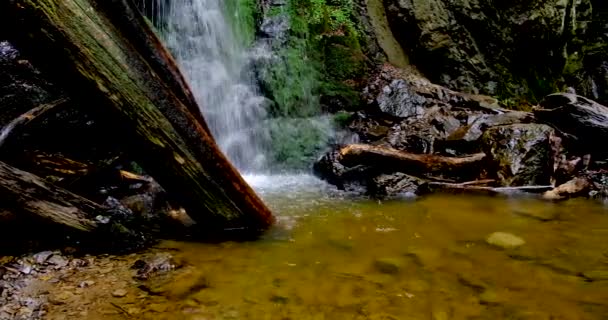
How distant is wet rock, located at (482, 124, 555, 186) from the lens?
18.7ft

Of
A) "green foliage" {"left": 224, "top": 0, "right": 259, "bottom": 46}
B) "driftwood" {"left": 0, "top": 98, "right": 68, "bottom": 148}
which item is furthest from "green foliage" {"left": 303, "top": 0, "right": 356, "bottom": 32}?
"driftwood" {"left": 0, "top": 98, "right": 68, "bottom": 148}

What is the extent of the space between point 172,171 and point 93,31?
112cm

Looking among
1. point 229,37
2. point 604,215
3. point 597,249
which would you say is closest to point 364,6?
point 229,37

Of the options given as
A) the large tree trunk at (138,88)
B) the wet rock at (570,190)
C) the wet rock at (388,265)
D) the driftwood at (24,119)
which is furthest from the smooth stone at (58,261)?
the wet rock at (570,190)

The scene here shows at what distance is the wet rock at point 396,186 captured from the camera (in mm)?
5340

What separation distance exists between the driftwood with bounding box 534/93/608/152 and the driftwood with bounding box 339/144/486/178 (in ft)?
4.35

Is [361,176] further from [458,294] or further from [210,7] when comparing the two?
[210,7]

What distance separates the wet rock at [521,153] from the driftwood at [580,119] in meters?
0.39

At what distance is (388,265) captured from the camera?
322cm

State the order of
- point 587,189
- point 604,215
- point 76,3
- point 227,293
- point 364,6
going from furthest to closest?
point 364,6, point 587,189, point 604,215, point 76,3, point 227,293

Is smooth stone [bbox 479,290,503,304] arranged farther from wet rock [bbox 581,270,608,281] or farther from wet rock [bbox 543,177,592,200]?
wet rock [bbox 543,177,592,200]

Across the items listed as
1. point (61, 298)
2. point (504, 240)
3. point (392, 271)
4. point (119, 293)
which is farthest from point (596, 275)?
point (61, 298)

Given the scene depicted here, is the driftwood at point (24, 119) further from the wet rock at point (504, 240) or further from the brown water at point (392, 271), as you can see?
the wet rock at point (504, 240)

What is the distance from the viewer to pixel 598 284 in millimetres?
2922
